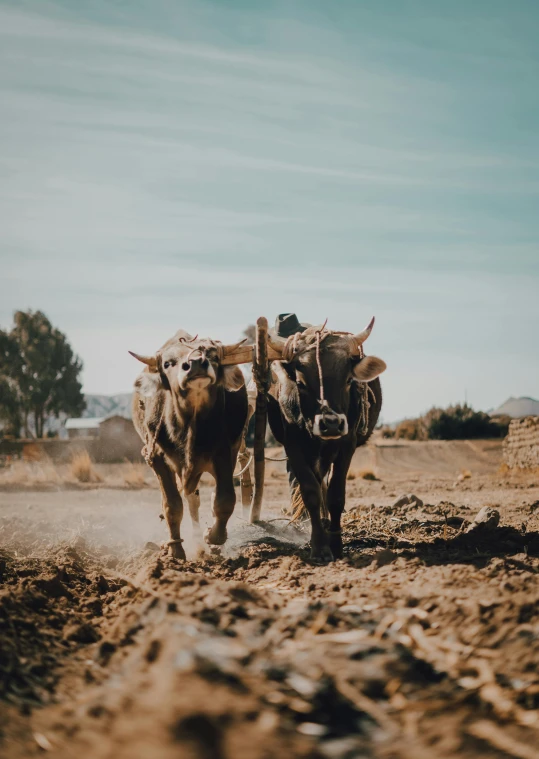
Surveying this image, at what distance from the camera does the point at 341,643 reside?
3.40 metres

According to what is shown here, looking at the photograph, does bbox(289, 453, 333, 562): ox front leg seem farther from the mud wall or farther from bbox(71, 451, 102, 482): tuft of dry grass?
bbox(71, 451, 102, 482): tuft of dry grass

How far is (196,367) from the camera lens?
671 cm

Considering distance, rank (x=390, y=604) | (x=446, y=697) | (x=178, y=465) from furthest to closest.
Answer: (x=178, y=465) < (x=390, y=604) < (x=446, y=697)

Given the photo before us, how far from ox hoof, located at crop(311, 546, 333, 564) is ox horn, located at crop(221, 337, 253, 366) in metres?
1.97

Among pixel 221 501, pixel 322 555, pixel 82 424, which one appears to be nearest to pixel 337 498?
pixel 322 555

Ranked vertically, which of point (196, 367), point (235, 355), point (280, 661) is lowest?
point (280, 661)

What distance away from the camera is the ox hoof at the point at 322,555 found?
6.84m

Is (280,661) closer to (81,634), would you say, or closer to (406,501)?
(81,634)

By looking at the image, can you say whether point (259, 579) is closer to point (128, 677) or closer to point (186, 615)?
point (186, 615)

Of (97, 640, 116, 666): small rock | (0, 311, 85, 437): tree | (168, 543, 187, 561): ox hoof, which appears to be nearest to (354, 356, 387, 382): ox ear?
(168, 543, 187, 561): ox hoof

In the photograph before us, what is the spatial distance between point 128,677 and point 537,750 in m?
1.55

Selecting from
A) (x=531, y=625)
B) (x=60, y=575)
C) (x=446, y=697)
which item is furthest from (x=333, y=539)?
(x=446, y=697)

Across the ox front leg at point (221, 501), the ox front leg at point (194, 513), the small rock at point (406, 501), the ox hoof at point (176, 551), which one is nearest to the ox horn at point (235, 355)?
the ox front leg at point (221, 501)

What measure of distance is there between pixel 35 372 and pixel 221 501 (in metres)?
61.2
